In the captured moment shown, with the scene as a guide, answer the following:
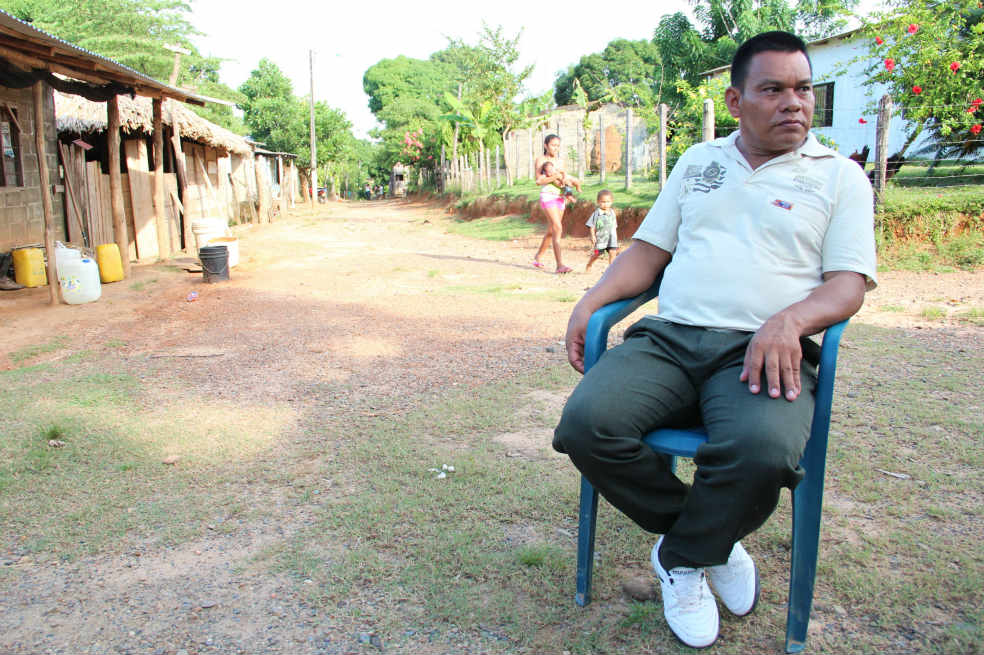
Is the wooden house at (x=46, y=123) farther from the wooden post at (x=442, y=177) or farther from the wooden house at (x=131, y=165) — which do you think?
the wooden post at (x=442, y=177)

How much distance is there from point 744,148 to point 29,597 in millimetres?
2646

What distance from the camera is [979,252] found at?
7906 mm

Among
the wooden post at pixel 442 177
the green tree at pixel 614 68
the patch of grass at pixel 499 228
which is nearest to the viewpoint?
the patch of grass at pixel 499 228

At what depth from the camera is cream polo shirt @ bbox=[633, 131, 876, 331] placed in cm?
205

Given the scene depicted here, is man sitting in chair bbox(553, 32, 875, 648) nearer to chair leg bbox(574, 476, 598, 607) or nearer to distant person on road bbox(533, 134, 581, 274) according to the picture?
chair leg bbox(574, 476, 598, 607)

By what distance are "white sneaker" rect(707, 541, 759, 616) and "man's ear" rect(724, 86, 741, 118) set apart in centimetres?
134

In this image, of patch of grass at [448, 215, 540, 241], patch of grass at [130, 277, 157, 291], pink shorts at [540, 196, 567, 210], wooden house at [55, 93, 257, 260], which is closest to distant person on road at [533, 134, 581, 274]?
pink shorts at [540, 196, 567, 210]

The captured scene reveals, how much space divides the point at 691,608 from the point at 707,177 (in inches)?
50.1

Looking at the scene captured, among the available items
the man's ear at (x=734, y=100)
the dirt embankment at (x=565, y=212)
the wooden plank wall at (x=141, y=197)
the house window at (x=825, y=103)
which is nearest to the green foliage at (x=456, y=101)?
the dirt embankment at (x=565, y=212)

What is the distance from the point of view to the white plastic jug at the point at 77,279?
7.70 metres

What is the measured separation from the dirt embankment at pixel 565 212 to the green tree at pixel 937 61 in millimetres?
3795

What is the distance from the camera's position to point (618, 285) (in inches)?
91.6

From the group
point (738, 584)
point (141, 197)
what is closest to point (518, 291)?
point (738, 584)

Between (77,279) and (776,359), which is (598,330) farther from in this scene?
(77,279)
